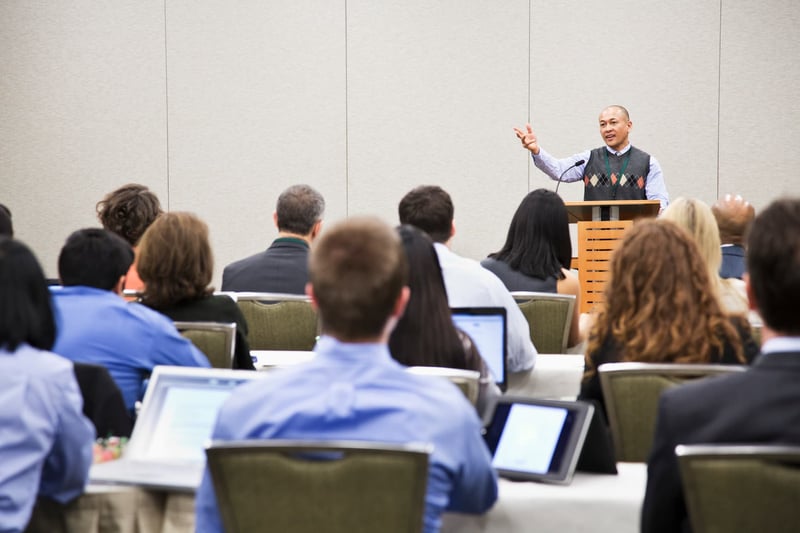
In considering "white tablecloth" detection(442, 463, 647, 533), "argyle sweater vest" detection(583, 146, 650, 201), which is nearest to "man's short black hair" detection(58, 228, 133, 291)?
"white tablecloth" detection(442, 463, 647, 533)

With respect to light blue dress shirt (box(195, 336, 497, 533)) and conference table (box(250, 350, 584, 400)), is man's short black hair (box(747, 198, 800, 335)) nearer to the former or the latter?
light blue dress shirt (box(195, 336, 497, 533))

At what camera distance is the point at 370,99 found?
357 inches

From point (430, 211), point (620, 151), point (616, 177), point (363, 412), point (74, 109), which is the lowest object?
point (363, 412)

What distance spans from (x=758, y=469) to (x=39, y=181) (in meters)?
8.72

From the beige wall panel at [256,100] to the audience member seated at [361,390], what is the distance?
7.47m

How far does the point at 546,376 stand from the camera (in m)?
3.68

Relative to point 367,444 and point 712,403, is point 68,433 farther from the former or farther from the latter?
point 712,403

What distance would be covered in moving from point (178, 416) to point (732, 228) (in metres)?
3.01

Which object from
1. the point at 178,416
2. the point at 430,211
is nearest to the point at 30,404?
the point at 178,416

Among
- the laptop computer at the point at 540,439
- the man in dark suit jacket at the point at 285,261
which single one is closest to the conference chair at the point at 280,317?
the man in dark suit jacket at the point at 285,261

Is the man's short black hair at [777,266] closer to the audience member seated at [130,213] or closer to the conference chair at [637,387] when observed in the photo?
the conference chair at [637,387]

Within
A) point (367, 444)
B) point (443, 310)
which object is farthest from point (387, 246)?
point (443, 310)

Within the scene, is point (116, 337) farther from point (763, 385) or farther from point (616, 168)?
point (616, 168)

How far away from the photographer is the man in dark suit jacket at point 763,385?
1577 millimetres
